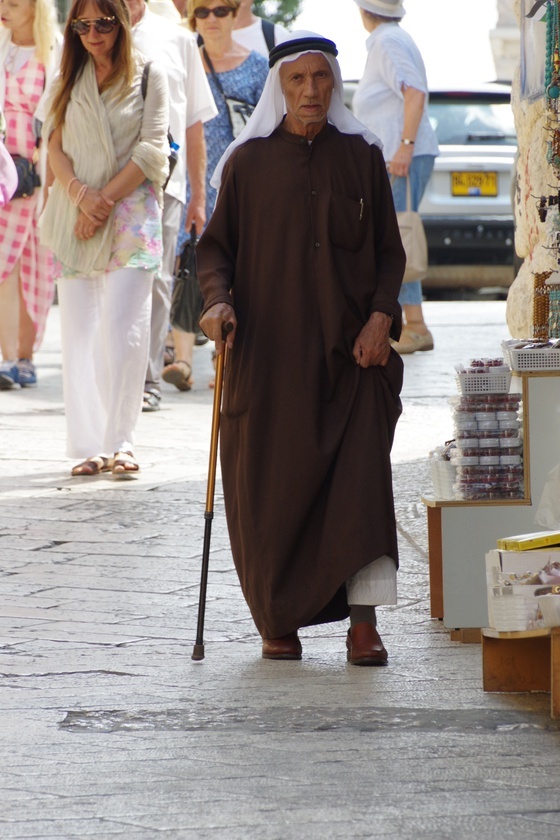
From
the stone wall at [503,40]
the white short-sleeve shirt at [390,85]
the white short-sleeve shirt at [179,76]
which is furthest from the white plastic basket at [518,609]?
the stone wall at [503,40]

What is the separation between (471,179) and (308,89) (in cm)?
1140

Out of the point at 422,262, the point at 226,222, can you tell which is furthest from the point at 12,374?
the point at 226,222

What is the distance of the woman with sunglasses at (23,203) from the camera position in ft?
33.7

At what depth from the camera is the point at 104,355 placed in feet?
26.3

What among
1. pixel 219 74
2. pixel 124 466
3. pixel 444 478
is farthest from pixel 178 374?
pixel 444 478

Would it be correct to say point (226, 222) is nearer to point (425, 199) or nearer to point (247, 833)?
point (247, 833)

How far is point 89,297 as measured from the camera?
8039 millimetres

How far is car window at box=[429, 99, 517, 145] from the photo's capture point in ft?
52.5

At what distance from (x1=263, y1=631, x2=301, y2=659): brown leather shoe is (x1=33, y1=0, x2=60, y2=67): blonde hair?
243 inches

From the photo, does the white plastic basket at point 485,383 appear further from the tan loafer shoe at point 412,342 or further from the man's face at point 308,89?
the tan loafer shoe at point 412,342

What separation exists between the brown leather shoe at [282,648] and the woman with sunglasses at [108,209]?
2998mm

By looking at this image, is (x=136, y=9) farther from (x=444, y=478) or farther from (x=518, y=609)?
(x=518, y=609)

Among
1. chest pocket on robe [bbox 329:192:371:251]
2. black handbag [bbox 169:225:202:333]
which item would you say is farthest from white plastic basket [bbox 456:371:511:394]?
black handbag [bbox 169:225:202:333]

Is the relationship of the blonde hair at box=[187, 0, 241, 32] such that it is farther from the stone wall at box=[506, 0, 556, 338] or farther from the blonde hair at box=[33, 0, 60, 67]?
the stone wall at box=[506, 0, 556, 338]
